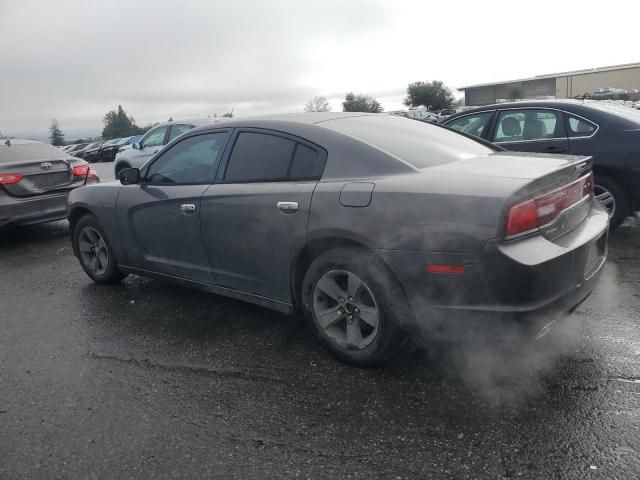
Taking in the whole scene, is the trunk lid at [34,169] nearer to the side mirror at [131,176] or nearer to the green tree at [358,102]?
the side mirror at [131,176]

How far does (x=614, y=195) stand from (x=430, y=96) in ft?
224

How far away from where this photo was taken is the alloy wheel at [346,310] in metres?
2.96

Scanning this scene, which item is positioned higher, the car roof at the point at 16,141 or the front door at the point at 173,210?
the car roof at the point at 16,141

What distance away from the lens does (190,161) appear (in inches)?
161

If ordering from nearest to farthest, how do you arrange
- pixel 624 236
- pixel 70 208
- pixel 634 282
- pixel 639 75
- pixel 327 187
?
1. pixel 327 187
2. pixel 634 282
3. pixel 70 208
4. pixel 624 236
5. pixel 639 75

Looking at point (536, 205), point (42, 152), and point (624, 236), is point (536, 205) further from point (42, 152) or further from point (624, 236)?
point (42, 152)

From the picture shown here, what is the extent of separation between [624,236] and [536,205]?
3781mm

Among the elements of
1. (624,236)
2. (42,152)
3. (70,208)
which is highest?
(42,152)

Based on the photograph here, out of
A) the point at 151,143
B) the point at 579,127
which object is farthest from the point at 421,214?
the point at 151,143

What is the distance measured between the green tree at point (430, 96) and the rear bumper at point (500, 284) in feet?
229

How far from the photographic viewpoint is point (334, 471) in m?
2.25

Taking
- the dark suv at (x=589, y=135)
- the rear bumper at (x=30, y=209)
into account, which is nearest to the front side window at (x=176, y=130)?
the rear bumper at (x=30, y=209)

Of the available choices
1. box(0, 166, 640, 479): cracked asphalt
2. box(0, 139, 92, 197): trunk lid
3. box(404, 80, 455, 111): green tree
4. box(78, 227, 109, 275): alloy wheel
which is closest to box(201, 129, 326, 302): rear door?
box(0, 166, 640, 479): cracked asphalt

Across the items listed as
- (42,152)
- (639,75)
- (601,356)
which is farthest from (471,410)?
(639,75)
